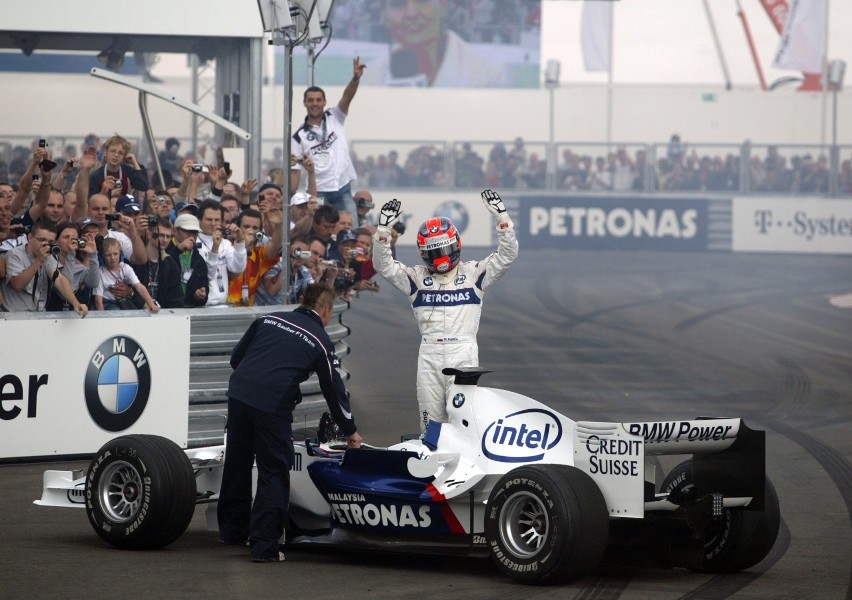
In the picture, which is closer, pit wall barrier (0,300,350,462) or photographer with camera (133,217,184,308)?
pit wall barrier (0,300,350,462)

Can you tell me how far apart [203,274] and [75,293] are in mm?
1036

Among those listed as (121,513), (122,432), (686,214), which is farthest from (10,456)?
(686,214)

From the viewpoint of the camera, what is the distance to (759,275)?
26938 mm

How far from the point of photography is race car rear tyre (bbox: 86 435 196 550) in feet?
24.9

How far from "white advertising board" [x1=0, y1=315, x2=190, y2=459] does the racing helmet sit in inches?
105

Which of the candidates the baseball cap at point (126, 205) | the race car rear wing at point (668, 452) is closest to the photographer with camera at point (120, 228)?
the baseball cap at point (126, 205)

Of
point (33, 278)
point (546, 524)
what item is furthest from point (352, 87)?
point (546, 524)

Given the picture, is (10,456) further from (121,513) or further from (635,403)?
(635,403)

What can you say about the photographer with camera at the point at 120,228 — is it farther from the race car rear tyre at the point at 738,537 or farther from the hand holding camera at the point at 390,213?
the race car rear tyre at the point at 738,537

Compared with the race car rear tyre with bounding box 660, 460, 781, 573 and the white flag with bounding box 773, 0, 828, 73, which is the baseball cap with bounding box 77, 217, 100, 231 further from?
the white flag with bounding box 773, 0, 828, 73

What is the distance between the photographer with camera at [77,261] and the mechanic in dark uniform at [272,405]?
3142 mm

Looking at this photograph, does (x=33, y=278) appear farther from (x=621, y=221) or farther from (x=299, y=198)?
(x=621, y=221)

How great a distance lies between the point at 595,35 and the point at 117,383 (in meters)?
31.8

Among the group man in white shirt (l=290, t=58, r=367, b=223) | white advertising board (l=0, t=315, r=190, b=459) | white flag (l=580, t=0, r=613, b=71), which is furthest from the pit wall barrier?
white flag (l=580, t=0, r=613, b=71)
